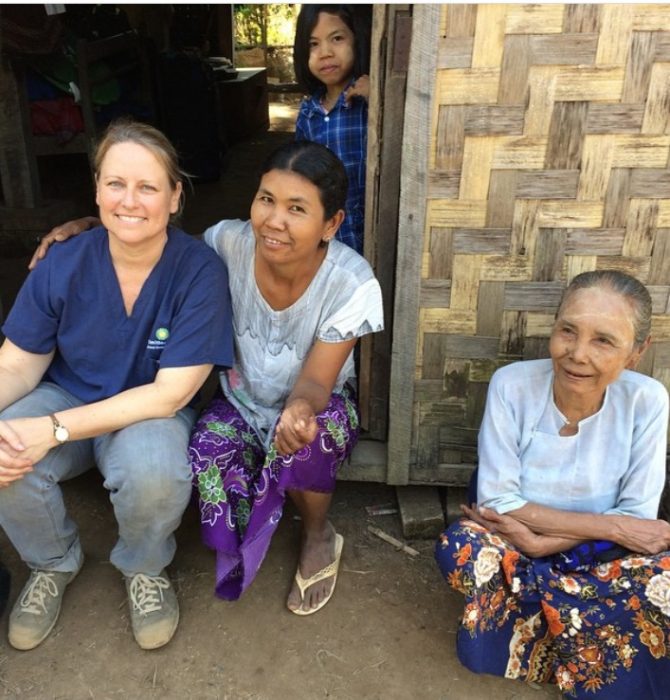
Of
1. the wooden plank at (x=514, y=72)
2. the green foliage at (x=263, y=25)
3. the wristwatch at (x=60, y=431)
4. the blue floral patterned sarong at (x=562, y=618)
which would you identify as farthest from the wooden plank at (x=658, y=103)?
the green foliage at (x=263, y=25)

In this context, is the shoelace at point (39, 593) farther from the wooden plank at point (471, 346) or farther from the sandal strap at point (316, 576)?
the wooden plank at point (471, 346)

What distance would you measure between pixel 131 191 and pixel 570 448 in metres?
1.35

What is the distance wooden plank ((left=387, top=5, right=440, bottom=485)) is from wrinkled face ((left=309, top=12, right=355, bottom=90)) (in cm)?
52

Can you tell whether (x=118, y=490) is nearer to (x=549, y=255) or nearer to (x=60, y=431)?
(x=60, y=431)

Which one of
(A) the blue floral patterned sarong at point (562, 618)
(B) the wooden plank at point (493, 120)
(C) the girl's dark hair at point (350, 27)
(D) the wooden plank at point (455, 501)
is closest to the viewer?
(A) the blue floral patterned sarong at point (562, 618)

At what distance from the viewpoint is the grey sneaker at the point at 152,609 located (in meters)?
2.00

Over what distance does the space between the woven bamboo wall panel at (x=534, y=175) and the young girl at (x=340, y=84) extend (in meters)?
0.49

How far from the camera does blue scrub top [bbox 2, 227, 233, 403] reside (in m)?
2.00

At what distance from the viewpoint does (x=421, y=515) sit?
2443 mm

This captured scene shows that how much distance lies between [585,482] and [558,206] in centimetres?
78

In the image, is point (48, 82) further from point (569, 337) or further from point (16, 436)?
point (569, 337)

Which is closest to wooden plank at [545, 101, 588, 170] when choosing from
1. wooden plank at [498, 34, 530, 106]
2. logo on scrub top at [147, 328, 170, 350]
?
wooden plank at [498, 34, 530, 106]

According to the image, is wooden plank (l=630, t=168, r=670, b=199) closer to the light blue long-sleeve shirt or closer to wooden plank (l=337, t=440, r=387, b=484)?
the light blue long-sleeve shirt

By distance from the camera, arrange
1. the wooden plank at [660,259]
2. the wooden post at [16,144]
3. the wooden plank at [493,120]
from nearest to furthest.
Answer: the wooden plank at [493,120]
the wooden plank at [660,259]
the wooden post at [16,144]
